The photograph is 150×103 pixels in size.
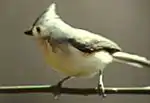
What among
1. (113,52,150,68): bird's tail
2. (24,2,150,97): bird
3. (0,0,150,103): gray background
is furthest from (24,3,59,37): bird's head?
(0,0,150,103): gray background

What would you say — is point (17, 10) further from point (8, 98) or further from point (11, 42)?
point (8, 98)

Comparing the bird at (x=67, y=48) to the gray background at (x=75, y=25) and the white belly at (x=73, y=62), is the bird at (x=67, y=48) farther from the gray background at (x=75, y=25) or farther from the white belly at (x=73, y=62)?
the gray background at (x=75, y=25)


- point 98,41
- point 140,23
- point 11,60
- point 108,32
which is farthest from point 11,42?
point 98,41

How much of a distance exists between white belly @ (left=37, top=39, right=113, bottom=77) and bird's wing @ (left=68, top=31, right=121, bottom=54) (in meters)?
0.01

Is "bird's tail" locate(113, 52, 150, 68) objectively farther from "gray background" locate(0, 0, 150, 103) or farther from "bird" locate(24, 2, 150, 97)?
"gray background" locate(0, 0, 150, 103)

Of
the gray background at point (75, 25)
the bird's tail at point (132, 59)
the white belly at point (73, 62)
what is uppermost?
the gray background at point (75, 25)

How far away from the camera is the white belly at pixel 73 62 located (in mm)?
767

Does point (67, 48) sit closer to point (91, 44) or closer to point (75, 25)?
point (91, 44)

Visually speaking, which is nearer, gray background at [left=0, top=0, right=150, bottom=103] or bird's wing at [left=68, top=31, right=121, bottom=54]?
bird's wing at [left=68, top=31, right=121, bottom=54]

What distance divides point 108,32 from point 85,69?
63cm

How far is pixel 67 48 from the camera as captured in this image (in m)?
0.78

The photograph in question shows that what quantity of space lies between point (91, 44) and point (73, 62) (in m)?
0.07

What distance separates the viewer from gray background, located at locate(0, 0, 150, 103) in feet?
4.58

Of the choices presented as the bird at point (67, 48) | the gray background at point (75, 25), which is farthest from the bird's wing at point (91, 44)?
the gray background at point (75, 25)
